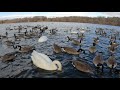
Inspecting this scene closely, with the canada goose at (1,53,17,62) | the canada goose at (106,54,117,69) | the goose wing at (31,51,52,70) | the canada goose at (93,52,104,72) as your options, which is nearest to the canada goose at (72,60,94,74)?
the canada goose at (93,52,104,72)

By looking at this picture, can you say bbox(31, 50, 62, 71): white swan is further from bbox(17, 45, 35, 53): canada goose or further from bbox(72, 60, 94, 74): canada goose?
bbox(72, 60, 94, 74): canada goose

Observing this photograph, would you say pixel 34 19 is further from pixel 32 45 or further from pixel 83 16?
pixel 83 16

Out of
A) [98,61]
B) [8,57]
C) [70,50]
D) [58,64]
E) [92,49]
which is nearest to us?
[58,64]

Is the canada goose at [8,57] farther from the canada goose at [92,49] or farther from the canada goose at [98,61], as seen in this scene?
the canada goose at [98,61]

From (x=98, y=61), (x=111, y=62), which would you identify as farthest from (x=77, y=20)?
(x=111, y=62)

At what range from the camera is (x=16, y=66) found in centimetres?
888

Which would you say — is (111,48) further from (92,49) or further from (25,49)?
(25,49)

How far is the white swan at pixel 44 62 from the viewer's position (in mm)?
8742

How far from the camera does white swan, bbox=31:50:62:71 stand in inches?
344

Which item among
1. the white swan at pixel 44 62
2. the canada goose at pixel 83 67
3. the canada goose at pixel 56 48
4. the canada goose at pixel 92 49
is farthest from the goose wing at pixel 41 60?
the canada goose at pixel 92 49

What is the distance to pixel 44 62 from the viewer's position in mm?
8773
